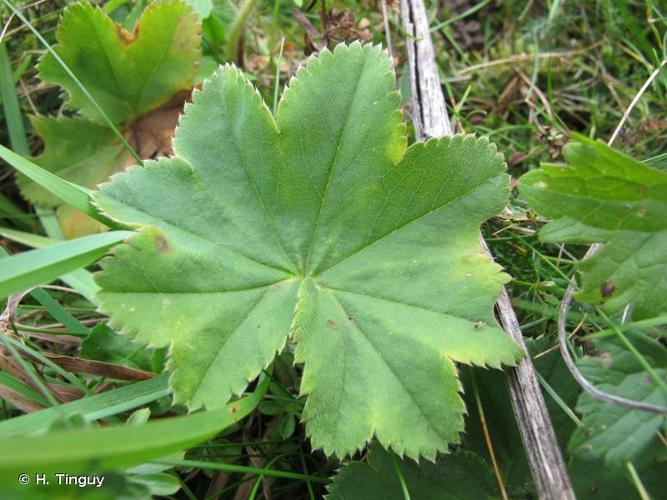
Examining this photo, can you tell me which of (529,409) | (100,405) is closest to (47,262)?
(100,405)

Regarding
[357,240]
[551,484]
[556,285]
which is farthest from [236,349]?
[556,285]

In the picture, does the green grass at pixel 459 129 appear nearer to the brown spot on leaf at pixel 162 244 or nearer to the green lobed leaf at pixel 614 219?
the green lobed leaf at pixel 614 219

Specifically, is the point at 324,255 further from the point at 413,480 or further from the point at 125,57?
the point at 125,57

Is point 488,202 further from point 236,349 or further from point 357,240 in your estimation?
point 236,349

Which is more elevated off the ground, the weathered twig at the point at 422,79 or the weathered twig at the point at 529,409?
the weathered twig at the point at 422,79

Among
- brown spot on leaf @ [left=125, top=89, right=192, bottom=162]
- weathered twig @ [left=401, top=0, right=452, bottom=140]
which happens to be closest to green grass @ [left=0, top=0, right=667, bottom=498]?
weathered twig @ [left=401, top=0, right=452, bottom=140]

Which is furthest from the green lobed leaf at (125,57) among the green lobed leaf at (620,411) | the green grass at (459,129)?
the green lobed leaf at (620,411)
